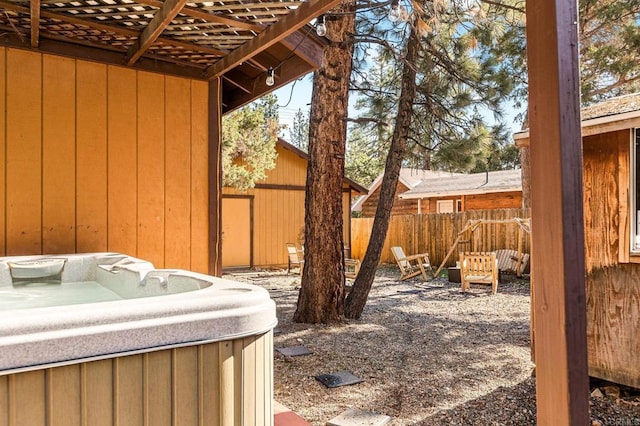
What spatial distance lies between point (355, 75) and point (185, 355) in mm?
7099

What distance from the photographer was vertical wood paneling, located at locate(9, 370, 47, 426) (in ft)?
3.81

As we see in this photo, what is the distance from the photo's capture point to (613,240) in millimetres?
3512

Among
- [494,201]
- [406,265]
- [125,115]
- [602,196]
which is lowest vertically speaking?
[406,265]

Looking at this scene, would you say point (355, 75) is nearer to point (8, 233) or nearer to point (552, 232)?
point (8, 233)

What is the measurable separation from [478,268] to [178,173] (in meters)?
6.56

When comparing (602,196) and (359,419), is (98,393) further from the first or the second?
(602,196)

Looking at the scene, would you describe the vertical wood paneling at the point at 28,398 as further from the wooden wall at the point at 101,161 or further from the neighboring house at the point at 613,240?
the neighboring house at the point at 613,240

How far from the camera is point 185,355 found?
4.72 feet

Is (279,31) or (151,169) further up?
(279,31)

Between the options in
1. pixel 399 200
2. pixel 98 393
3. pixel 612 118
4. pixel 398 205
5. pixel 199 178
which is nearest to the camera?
pixel 98 393

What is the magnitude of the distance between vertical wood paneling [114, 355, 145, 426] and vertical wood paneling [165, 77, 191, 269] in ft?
8.68

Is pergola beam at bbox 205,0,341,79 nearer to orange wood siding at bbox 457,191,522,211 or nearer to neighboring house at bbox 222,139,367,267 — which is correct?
neighboring house at bbox 222,139,367,267


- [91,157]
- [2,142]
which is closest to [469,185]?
[91,157]

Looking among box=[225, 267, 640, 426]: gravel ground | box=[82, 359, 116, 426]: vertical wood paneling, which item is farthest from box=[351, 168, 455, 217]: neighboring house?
box=[82, 359, 116, 426]: vertical wood paneling
